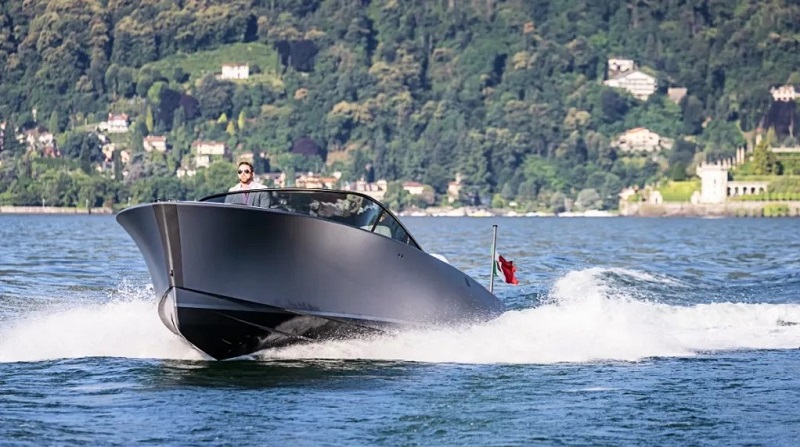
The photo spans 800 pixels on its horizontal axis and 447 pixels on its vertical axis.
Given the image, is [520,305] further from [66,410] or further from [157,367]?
[66,410]

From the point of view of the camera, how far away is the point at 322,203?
16.5 m

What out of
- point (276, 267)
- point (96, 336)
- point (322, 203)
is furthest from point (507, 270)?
point (96, 336)

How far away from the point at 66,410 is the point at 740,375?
256 inches

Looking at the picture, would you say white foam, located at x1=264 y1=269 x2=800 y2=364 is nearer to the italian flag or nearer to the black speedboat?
the black speedboat

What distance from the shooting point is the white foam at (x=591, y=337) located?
17.3m

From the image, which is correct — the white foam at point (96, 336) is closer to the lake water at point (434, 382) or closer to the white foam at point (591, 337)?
the lake water at point (434, 382)

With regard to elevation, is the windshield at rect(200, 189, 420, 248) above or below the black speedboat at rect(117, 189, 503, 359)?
above

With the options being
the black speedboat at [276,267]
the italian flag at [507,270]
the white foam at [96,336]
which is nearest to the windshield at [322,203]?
the black speedboat at [276,267]

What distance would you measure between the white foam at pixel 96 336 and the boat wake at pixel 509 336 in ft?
0.03

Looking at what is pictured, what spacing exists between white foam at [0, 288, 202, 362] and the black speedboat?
37.3 inches

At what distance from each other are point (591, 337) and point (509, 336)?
962 mm

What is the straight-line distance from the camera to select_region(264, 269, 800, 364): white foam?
1731 cm

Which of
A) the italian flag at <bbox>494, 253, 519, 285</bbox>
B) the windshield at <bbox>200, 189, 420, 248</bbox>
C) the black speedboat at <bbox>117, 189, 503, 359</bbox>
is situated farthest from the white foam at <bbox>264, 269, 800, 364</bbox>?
the windshield at <bbox>200, 189, 420, 248</bbox>

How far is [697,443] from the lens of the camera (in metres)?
12.6
